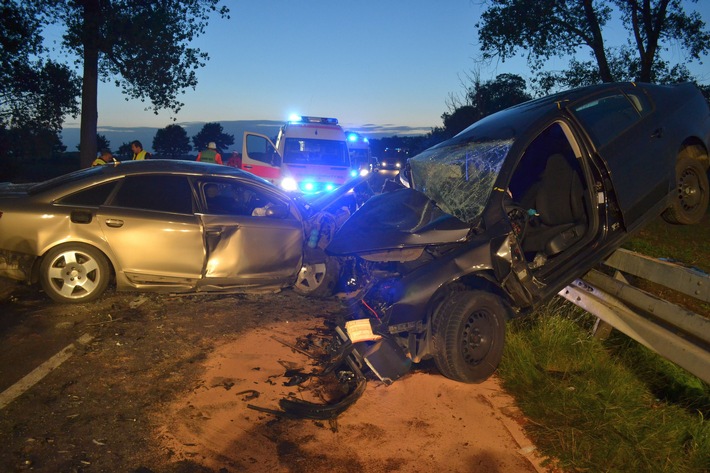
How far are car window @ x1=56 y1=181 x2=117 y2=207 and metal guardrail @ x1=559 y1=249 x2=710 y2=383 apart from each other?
16.5 ft

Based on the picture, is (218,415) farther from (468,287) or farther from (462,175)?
(462,175)

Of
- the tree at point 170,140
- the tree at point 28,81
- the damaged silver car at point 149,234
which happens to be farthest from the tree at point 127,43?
the tree at point 170,140

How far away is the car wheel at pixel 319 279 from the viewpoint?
282 inches

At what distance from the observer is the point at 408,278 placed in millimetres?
4711

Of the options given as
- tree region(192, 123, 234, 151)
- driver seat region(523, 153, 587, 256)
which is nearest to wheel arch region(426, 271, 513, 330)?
driver seat region(523, 153, 587, 256)

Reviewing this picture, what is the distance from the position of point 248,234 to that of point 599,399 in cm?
407

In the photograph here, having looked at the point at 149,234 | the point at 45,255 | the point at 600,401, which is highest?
the point at 149,234

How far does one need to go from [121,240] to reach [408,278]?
10.9 ft

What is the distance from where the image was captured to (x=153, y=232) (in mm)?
6191

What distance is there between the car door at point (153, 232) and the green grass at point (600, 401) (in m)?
3.56

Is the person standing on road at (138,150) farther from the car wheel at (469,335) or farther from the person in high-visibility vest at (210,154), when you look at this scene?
the car wheel at (469,335)

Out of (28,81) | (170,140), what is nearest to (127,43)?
(28,81)

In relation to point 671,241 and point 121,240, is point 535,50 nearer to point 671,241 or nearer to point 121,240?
point 671,241

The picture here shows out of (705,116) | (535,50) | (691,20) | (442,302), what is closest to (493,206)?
(442,302)
